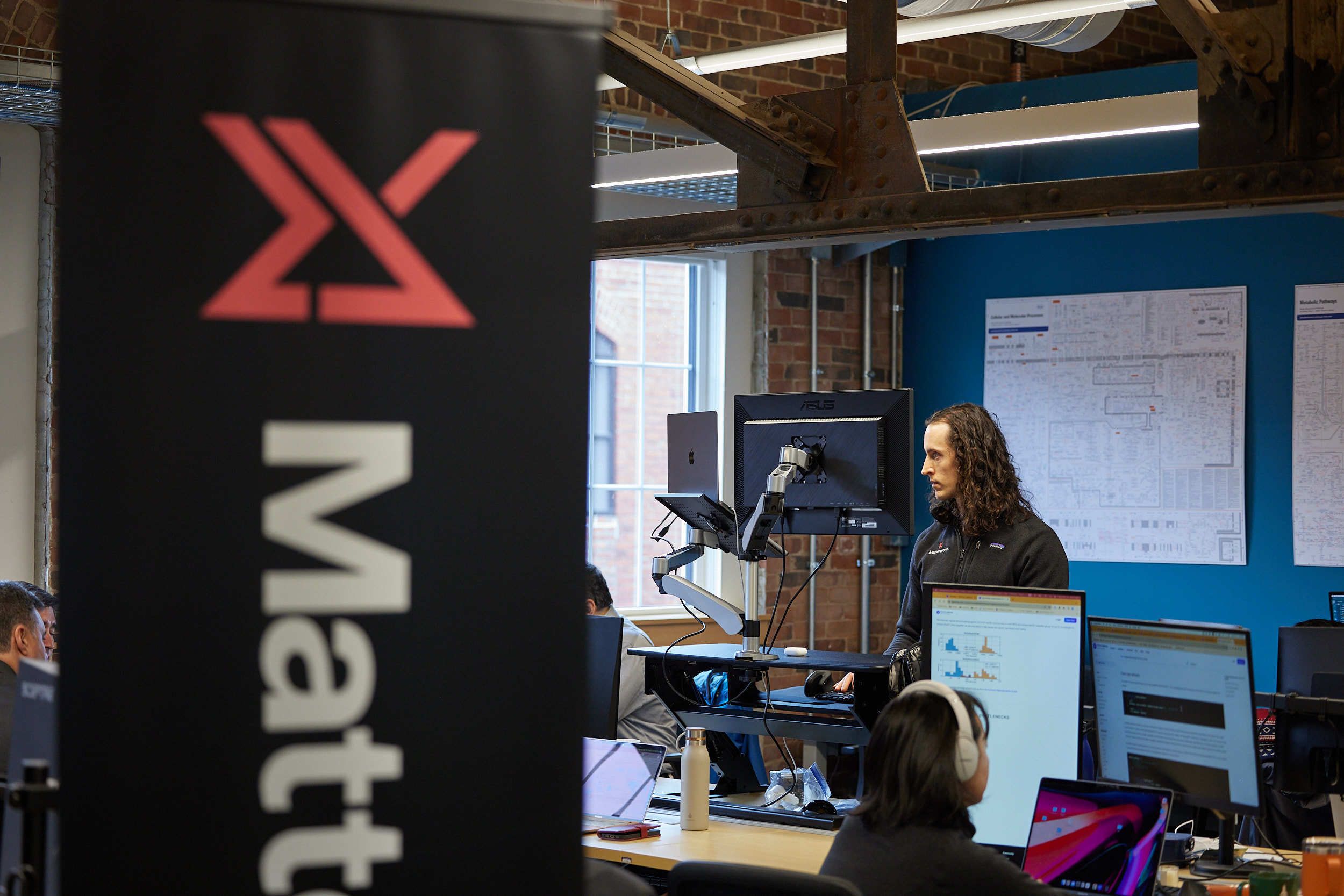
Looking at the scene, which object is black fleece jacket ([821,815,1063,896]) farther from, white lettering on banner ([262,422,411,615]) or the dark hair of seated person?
white lettering on banner ([262,422,411,615])

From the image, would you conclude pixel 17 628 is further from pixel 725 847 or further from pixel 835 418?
pixel 835 418

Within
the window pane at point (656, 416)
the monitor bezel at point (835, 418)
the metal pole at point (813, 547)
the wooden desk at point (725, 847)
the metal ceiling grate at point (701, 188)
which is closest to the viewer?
the wooden desk at point (725, 847)

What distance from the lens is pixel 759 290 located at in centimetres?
654

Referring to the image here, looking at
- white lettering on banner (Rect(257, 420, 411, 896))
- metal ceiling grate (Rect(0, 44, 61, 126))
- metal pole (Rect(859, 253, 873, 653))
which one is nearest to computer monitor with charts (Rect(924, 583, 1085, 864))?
white lettering on banner (Rect(257, 420, 411, 896))

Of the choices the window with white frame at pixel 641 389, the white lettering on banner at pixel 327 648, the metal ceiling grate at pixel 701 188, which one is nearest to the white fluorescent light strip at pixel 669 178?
the metal ceiling grate at pixel 701 188

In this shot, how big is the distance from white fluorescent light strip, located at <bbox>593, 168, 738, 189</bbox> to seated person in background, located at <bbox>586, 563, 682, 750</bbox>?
1280 millimetres

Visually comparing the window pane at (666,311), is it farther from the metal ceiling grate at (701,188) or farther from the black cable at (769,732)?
the black cable at (769,732)

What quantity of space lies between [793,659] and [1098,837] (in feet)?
2.93

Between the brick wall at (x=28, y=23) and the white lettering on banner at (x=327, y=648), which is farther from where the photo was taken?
the brick wall at (x=28, y=23)

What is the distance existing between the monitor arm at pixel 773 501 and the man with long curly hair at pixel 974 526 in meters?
0.43

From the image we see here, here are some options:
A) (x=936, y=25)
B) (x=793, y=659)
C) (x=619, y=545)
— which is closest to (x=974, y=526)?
(x=793, y=659)

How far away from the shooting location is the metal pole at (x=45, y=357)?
4812 millimetres

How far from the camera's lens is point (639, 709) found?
13.5ft

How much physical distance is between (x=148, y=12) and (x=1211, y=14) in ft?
6.66
